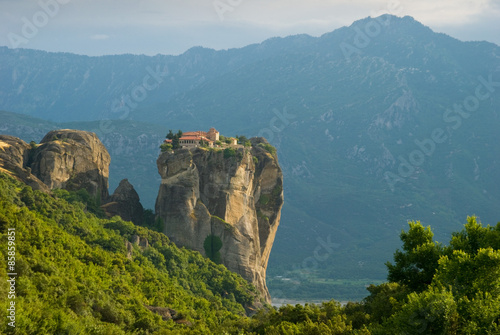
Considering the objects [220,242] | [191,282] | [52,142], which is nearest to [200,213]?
[220,242]

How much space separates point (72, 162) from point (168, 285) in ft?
87.3

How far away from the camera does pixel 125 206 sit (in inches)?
4683

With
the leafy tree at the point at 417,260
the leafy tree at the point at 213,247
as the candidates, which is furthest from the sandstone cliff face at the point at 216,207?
the leafy tree at the point at 417,260

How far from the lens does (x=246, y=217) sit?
12238cm

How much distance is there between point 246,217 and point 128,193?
18522mm

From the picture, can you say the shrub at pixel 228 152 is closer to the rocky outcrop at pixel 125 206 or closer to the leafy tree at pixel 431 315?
the rocky outcrop at pixel 125 206

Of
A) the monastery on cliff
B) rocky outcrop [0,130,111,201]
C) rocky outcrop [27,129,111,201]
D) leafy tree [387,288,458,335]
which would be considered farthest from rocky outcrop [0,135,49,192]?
leafy tree [387,288,458,335]

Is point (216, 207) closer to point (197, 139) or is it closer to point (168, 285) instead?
point (197, 139)

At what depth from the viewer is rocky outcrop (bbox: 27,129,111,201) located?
109 metres

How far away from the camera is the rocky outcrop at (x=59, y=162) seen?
103188 mm

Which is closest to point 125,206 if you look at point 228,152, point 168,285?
point 228,152

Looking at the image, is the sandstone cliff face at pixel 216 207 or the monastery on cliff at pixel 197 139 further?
the monastery on cliff at pixel 197 139

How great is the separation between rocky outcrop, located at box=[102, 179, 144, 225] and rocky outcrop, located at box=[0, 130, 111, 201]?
2.11 metres

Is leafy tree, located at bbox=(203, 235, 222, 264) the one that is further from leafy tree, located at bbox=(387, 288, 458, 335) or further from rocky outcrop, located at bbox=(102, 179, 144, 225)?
leafy tree, located at bbox=(387, 288, 458, 335)
